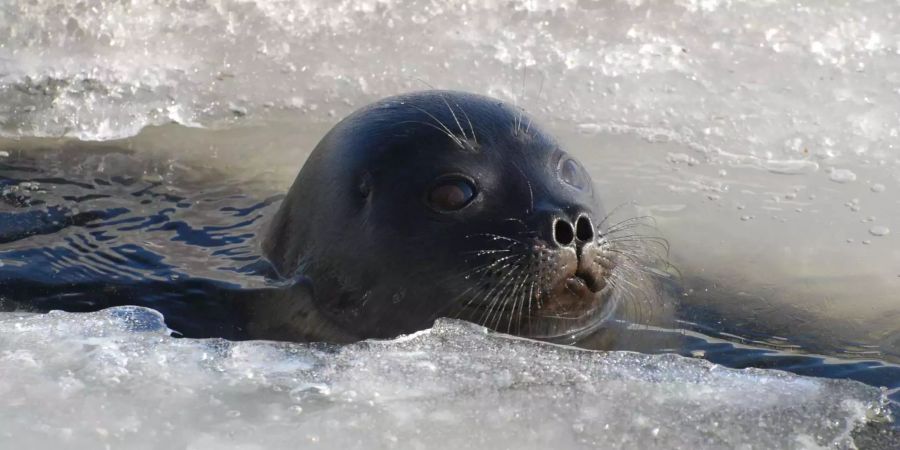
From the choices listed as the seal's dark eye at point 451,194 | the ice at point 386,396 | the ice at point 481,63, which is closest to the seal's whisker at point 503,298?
the ice at point 386,396

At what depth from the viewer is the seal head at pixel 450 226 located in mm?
3234

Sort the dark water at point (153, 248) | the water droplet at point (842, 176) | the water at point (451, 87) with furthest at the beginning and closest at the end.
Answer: the water droplet at point (842, 176) < the dark water at point (153, 248) < the water at point (451, 87)

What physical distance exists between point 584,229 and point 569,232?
52 millimetres

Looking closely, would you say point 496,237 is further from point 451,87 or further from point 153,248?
point 451,87

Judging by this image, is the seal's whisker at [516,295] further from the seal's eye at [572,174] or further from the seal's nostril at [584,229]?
the seal's eye at [572,174]

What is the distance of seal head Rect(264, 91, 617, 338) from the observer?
Answer: 323 centimetres

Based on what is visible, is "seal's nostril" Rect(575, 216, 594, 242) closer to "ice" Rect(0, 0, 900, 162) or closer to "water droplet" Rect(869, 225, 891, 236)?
"water droplet" Rect(869, 225, 891, 236)

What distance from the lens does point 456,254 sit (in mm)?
3309

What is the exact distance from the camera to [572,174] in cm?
366

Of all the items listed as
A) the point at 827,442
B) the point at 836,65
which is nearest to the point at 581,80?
the point at 836,65

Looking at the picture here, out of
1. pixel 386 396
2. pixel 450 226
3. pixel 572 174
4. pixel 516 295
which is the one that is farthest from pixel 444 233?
pixel 386 396

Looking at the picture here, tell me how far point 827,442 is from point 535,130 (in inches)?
56.9

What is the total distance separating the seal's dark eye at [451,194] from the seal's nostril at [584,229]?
1.04ft

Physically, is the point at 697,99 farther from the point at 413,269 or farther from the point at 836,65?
the point at 413,269
